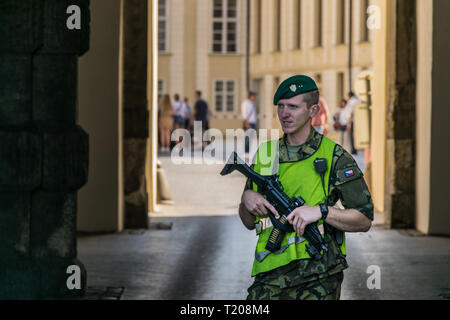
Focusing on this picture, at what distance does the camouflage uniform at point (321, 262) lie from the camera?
16.8 feet

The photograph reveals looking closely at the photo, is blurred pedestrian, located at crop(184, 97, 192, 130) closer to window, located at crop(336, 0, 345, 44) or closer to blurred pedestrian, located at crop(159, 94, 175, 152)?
blurred pedestrian, located at crop(159, 94, 175, 152)

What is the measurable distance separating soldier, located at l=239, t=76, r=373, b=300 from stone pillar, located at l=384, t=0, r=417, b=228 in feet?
34.4

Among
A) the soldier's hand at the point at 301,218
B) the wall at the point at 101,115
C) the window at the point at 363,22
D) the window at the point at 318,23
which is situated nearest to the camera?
the soldier's hand at the point at 301,218

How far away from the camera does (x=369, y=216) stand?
5.15m

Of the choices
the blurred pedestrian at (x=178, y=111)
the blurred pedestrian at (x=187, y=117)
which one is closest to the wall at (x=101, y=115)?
the blurred pedestrian at (x=178, y=111)

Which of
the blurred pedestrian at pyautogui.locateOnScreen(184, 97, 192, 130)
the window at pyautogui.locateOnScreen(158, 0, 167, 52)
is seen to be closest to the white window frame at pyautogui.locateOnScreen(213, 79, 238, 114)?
the window at pyautogui.locateOnScreen(158, 0, 167, 52)

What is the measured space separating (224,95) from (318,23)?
775cm

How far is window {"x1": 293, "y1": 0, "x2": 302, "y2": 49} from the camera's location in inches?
2038

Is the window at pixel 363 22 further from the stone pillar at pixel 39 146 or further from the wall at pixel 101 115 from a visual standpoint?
the stone pillar at pixel 39 146

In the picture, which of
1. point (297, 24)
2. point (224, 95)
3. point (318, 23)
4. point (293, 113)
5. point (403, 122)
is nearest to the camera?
point (293, 113)

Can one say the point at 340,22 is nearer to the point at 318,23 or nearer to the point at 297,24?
the point at 318,23

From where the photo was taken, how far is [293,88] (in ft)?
16.8

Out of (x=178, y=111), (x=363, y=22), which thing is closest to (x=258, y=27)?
(x=363, y=22)

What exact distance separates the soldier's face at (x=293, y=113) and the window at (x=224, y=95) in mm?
51787
